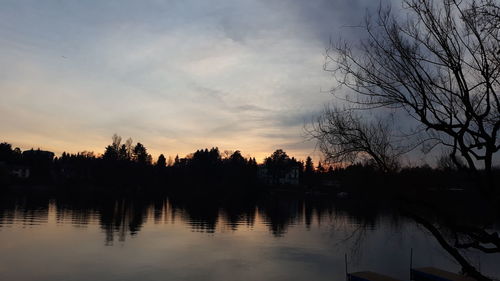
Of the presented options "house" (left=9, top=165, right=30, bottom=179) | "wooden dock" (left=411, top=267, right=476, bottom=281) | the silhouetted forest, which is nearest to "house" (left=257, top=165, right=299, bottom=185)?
the silhouetted forest

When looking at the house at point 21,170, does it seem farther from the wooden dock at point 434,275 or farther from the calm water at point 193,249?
the wooden dock at point 434,275

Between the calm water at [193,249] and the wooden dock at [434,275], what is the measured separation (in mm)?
3410

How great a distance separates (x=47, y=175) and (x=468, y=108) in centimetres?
14738

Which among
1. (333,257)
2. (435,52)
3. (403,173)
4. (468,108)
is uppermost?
(435,52)

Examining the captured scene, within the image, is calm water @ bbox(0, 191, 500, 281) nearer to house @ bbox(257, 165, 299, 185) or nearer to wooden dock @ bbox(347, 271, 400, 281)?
wooden dock @ bbox(347, 271, 400, 281)

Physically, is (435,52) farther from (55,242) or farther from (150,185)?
(150,185)

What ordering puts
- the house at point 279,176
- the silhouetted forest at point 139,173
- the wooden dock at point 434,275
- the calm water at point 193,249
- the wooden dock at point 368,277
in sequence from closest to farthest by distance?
the wooden dock at point 368,277, the wooden dock at point 434,275, the calm water at point 193,249, the silhouetted forest at point 139,173, the house at point 279,176

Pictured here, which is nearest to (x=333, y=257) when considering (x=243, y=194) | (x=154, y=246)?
(x=154, y=246)

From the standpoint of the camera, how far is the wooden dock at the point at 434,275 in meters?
26.9

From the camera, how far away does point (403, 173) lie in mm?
10367

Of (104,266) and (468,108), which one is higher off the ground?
(468,108)

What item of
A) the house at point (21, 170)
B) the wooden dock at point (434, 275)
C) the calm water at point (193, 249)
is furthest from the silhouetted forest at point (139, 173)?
the wooden dock at point (434, 275)

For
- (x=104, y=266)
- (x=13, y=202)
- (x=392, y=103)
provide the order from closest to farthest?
(x=392, y=103) < (x=104, y=266) < (x=13, y=202)

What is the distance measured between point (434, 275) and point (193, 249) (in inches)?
895
